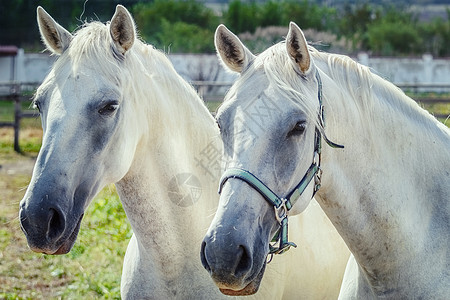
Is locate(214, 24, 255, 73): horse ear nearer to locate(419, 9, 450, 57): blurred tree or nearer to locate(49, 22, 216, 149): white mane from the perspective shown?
locate(49, 22, 216, 149): white mane

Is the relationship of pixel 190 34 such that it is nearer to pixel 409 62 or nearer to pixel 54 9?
pixel 54 9

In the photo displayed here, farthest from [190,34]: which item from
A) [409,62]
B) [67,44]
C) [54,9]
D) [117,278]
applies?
Answer: [67,44]

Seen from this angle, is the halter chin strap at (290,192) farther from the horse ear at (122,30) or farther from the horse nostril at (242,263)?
the horse ear at (122,30)

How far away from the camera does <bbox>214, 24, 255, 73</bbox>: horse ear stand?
105 inches

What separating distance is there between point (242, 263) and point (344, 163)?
668mm

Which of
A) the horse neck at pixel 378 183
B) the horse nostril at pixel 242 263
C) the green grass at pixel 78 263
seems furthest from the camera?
the green grass at pixel 78 263

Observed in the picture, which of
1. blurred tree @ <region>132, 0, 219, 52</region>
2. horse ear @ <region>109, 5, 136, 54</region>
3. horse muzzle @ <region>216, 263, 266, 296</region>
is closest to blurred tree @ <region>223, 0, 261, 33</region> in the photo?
blurred tree @ <region>132, 0, 219, 52</region>

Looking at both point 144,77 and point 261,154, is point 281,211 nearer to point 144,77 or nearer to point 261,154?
point 261,154

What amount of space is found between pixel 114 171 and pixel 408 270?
1375mm


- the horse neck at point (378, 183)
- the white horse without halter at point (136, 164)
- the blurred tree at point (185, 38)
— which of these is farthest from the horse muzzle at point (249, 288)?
the blurred tree at point (185, 38)

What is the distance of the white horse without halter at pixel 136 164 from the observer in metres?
2.76

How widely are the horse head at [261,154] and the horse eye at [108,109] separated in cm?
62

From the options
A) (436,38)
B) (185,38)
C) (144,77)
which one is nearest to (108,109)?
(144,77)

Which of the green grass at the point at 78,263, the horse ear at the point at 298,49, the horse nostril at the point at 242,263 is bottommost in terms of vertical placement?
the green grass at the point at 78,263
